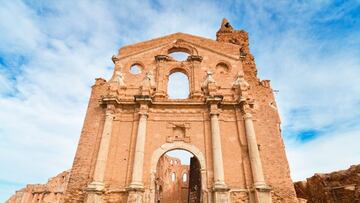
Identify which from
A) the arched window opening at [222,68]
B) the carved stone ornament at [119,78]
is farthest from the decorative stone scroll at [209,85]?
the carved stone ornament at [119,78]

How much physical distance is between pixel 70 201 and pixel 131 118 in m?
3.72

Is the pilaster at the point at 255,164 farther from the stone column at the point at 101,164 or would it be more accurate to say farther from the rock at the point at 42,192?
the rock at the point at 42,192

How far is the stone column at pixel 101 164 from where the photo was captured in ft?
28.0

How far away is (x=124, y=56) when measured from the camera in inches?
493

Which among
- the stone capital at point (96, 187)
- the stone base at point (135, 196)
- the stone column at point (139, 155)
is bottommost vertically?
the stone base at point (135, 196)

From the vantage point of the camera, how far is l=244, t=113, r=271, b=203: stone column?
336 inches

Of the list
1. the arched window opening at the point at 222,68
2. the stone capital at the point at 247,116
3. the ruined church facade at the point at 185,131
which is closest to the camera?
the ruined church facade at the point at 185,131

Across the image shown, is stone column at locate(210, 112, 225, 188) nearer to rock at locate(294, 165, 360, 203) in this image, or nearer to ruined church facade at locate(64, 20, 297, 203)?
ruined church facade at locate(64, 20, 297, 203)

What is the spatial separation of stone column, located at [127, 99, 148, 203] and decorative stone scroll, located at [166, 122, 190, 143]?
1.03 meters

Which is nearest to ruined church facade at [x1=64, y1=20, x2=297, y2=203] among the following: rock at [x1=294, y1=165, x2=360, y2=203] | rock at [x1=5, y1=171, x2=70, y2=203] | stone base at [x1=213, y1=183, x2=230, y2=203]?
stone base at [x1=213, y1=183, x2=230, y2=203]

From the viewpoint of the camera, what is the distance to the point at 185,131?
10203mm

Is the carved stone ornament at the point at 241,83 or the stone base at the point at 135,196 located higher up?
the carved stone ornament at the point at 241,83

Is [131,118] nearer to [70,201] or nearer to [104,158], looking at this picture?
[104,158]

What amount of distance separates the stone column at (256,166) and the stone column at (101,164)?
17.5ft
